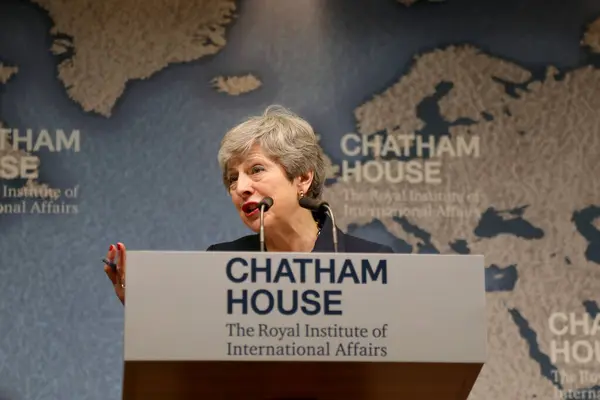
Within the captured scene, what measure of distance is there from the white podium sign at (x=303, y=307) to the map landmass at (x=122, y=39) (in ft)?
6.22

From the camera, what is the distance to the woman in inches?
102

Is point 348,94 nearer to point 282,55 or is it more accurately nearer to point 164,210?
point 282,55

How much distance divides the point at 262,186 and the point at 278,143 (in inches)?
4.9

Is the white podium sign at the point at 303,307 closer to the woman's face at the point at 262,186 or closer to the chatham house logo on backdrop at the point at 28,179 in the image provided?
the woman's face at the point at 262,186

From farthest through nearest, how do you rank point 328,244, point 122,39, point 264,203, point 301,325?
point 122,39
point 328,244
point 264,203
point 301,325

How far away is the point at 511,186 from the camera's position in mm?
3539

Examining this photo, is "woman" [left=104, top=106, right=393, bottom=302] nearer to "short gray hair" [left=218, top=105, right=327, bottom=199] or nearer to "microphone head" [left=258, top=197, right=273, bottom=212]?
"short gray hair" [left=218, top=105, right=327, bottom=199]

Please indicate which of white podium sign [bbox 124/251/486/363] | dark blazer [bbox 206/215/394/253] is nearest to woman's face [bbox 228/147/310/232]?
dark blazer [bbox 206/215/394/253]

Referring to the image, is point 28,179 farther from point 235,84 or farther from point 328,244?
point 328,244

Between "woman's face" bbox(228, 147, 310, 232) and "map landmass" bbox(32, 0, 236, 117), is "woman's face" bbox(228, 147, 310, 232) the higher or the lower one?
the lower one

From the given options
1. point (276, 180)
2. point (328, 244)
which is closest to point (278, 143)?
point (276, 180)

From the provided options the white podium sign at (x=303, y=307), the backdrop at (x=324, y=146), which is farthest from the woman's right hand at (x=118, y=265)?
the backdrop at (x=324, y=146)

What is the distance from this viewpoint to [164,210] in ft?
11.5

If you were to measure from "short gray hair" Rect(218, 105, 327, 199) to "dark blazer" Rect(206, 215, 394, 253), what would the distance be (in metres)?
0.15
